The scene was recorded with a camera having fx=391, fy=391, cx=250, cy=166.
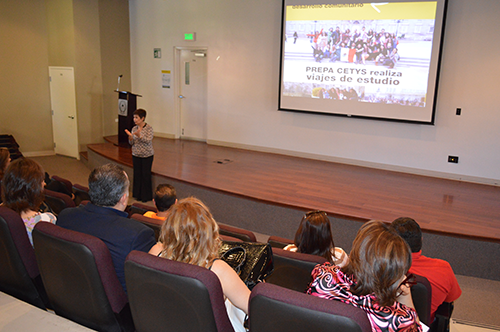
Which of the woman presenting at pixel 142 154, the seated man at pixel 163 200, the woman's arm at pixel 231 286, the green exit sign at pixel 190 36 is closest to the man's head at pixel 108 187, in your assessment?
the woman's arm at pixel 231 286

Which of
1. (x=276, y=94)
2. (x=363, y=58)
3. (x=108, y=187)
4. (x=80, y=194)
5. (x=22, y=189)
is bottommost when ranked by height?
(x=80, y=194)

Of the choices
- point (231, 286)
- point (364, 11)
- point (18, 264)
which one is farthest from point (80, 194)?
point (364, 11)

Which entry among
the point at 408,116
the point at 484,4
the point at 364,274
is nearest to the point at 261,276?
the point at 364,274

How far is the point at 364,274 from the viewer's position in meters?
1.67

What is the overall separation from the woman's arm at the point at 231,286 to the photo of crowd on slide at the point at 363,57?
18.9 ft

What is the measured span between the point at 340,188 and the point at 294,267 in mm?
3712

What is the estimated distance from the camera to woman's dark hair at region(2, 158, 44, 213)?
256cm

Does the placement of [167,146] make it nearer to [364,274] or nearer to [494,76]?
[494,76]

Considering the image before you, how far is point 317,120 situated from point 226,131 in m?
2.19

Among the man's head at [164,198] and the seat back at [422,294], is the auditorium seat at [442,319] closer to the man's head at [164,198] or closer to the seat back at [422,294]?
the seat back at [422,294]

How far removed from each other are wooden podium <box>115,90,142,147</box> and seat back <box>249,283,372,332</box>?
7.45 m

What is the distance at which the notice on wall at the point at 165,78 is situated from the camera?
9422 millimetres

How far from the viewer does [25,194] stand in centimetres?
257

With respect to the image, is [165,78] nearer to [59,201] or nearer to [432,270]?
[59,201]
